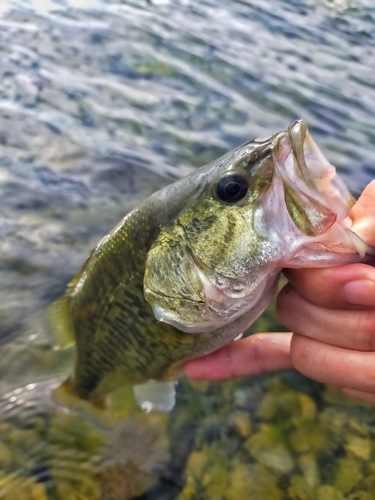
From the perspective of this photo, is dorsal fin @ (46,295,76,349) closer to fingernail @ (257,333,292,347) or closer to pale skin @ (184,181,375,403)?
fingernail @ (257,333,292,347)

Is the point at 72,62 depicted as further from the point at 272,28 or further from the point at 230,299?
the point at 230,299

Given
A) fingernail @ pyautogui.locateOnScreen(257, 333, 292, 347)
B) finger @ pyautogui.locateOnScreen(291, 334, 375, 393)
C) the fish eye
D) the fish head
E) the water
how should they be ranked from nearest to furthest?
1. the fish head
2. the fish eye
3. finger @ pyautogui.locateOnScreen(291, 334, 375, 393)
4. fingernail @ pyautogui.locateOnScreen(257, 333, 292, 347)
5. the water

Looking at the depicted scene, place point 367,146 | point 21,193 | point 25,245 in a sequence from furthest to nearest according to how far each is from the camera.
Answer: point 367,146
point 21,193
point 25,245

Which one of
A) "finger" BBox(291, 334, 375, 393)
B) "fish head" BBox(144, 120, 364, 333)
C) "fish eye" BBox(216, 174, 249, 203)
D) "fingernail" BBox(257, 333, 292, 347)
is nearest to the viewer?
"fish head" BBox(144, 120, 364, 333)

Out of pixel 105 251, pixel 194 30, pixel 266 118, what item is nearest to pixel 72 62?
pixel 194 30

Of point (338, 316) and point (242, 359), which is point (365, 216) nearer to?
point (338, 316)

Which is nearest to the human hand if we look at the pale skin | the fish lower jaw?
the pale skin

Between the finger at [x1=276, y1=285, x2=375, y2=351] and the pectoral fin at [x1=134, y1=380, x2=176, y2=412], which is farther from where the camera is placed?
the pectoral fin at [x1=134, y1=380, x2=176, y2=412]
